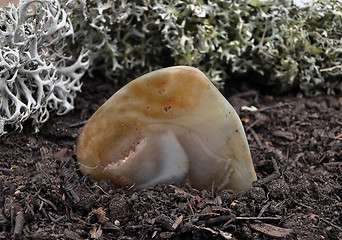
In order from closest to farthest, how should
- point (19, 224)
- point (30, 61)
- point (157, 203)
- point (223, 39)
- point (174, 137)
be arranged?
point (19, 224)
point (157, 203)
point (174, 137)
point (30, 61)
point (223, 39)

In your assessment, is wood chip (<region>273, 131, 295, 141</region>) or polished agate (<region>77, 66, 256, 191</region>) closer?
polished agate (<region>77, 66, 256, 191</region>)

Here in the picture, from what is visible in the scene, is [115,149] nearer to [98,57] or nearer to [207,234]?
[207,234]

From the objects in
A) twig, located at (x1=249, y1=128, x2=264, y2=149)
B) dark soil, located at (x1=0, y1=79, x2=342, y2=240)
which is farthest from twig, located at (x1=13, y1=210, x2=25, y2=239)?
twig, located at (x1=249, y1=128, x2=264, y2=149)

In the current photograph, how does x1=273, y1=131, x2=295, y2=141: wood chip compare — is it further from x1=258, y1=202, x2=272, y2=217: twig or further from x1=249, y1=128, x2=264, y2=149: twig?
x1=258, y1=202, x2=272, y2=217: twig

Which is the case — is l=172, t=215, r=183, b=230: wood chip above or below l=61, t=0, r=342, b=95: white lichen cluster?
below

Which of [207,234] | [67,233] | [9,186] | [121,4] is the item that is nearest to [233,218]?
[207,234]

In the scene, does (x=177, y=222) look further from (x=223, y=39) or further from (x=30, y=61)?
(x=223, y=39)

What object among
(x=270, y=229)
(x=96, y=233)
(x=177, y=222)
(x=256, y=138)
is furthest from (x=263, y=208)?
(x=256, y=138)
